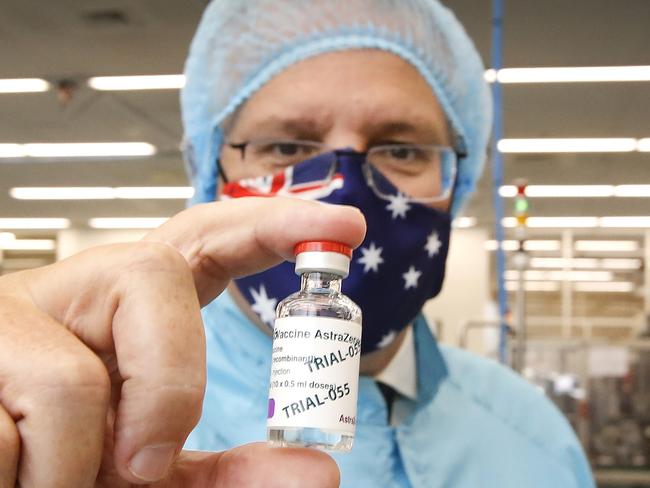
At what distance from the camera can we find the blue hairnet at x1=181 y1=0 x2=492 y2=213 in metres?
1.11

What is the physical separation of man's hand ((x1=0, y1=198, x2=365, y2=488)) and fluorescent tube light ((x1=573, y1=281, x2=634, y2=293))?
13.2 ft

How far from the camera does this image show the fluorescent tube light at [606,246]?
9.56ft

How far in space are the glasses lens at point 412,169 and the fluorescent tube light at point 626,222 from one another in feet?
5.11

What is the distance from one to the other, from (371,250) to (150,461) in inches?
21.6

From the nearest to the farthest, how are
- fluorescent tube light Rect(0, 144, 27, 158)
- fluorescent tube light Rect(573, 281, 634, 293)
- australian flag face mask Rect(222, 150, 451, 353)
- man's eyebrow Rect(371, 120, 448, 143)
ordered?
australian flag face mask Rect(222, 150, 451, 353) < man's eyebrow Rect(371, 120, 448, 143) < fluorescent tube light Rect(0, 144, 27, 158) < fluorescent tube light Rect(573, 281, 634, 293)

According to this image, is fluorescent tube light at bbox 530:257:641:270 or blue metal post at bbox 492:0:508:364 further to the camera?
fluorescent tube light at bbox 530:257:641:270

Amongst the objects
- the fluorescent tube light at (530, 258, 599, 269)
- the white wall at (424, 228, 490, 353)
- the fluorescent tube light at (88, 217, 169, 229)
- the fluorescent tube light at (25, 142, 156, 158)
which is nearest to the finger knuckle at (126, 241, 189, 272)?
the fluorescent tube light at (530, 258, 599, 269)

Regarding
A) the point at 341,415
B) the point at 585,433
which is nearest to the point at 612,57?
the point at 585,433

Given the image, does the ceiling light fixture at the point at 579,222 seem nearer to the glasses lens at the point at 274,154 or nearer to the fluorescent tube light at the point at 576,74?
the fluorescent tube light at the point at 576,74

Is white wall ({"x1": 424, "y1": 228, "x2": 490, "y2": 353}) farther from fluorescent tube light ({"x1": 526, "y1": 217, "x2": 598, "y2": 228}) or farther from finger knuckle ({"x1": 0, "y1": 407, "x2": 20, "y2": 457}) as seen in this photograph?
finger knuckle ({"x1": 0, "y1": 407, "x2": 20, "y2": 457})

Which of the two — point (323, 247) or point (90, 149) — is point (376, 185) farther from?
point (90, 149)

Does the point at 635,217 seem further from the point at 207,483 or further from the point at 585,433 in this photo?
the point at 207,483

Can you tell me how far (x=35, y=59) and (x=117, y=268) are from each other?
3.06 metres

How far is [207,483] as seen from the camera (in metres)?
0.55
